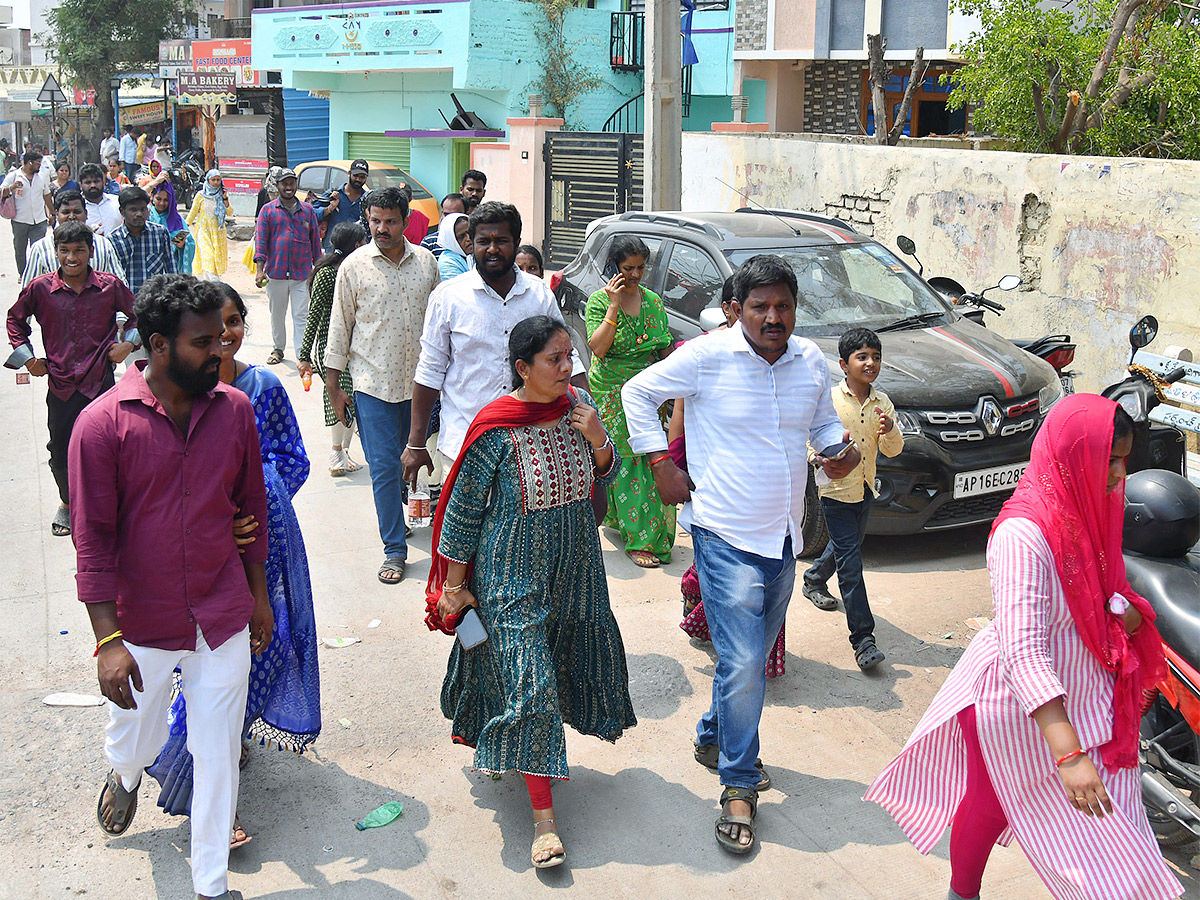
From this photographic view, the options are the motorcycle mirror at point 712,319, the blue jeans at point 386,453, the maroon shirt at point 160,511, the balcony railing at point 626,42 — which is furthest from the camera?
the balcony railing at point 626,42

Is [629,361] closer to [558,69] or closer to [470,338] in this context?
[470,338]

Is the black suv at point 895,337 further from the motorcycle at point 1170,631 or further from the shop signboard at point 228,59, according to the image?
the shop signboard at point 228,59

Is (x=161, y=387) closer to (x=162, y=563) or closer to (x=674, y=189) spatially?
(x=162, y=563)

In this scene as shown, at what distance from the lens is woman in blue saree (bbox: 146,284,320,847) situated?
381 cm

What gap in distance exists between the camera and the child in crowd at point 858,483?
5.21 metres

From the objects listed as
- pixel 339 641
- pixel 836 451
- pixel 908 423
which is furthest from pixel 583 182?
pixel 836 451

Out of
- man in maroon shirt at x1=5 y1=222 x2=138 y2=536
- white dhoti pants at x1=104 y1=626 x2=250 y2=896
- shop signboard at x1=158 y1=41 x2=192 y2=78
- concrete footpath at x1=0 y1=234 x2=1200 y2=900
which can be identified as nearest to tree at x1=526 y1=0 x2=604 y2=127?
shop signboard at x1=158 y1=41 x2=192 y2=78

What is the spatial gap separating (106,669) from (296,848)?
110 centimetres

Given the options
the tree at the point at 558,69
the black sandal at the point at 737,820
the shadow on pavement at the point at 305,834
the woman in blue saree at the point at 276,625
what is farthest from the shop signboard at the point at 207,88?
the black sandal at the point at 737,820

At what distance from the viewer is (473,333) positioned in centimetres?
515

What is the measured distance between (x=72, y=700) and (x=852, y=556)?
11.1 feet

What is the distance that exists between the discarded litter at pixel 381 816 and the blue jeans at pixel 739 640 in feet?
3.77

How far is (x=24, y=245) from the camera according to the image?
616 inches

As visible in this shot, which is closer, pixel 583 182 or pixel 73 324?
pixel 73 324
